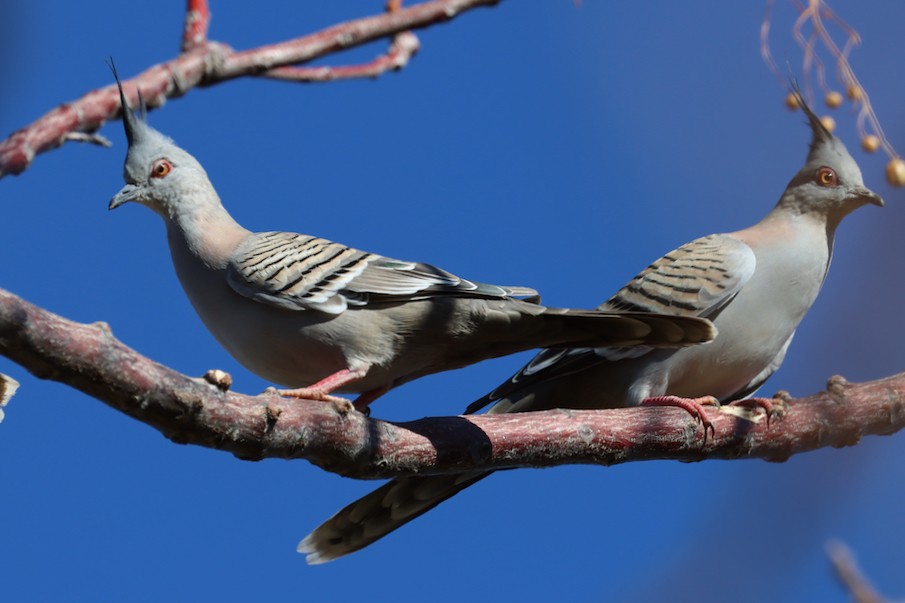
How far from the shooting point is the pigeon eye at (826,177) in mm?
5332

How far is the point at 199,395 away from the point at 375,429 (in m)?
0.77

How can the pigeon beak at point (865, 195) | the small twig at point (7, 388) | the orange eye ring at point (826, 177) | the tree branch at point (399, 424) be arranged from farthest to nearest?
the orange eye ring at point (826, 177) → the pigeon beak at point (865, 195) → the small twig at point (7, 388) → the tree branch at point (399, 424)

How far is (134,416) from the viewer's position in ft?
10.2

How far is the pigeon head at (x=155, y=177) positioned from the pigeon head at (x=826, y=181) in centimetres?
278

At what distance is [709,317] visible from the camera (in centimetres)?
501

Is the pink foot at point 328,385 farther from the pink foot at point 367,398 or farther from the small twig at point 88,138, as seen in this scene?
the small twig at point 88,138

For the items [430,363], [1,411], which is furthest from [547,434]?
[1,411]

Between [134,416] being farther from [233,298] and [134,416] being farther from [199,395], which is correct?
[233,298]

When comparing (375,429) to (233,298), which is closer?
(375,429)

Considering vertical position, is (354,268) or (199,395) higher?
(354,268)

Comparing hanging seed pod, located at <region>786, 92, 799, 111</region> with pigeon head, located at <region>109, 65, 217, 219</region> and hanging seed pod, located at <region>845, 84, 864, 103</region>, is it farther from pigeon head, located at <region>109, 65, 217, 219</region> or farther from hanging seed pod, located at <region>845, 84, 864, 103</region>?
pigeon head, located at <region>109, 65, 217, 219</region>

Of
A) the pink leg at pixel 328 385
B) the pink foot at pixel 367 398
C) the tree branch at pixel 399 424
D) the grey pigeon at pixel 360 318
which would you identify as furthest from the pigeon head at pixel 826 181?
the pink leg at pixel 328 385

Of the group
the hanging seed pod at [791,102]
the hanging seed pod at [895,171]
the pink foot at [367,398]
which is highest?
the hanging seed pod at [791,102]

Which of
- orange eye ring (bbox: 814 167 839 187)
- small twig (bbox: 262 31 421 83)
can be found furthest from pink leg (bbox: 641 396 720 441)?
small twig (bbox: 262 31 421 83)
